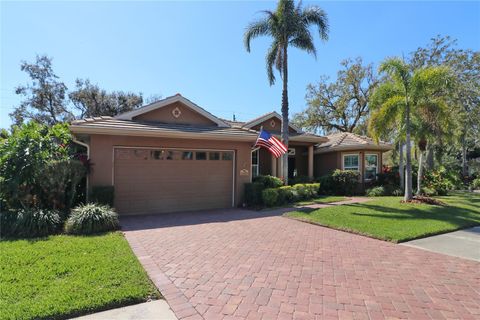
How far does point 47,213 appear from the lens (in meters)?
7.81

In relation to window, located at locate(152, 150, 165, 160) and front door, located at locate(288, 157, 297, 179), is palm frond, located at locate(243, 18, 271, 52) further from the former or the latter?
front door, located at locate(288, 157, 297, 179)

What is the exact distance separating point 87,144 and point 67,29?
447 centimetres

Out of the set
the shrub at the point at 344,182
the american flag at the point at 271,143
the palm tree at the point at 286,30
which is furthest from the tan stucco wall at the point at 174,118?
the shrub at the point at 344,182

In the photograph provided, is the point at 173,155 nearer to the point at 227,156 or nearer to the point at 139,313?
the point at 227,156

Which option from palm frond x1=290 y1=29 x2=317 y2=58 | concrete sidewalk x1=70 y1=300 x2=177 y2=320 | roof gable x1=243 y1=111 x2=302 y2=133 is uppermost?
palm frond x1=290 y1=29 x2=317 y2=58

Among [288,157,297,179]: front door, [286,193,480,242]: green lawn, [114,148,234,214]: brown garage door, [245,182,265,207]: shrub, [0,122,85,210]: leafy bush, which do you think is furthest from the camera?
[288,157,297,179]: front door

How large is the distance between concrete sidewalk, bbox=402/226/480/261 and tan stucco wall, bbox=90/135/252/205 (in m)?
7.35

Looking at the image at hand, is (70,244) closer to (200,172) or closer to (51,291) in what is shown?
(51,291)

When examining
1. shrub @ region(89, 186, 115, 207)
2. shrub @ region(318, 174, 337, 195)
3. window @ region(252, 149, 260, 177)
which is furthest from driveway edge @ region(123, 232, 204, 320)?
shrub @ region(318, 174, 337, 195)

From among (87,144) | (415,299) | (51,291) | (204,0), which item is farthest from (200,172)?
(415,299)

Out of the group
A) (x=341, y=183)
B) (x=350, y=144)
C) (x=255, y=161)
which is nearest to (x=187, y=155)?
(x=255, y=161)

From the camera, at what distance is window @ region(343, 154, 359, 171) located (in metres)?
18.2

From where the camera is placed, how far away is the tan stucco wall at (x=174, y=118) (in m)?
12.6

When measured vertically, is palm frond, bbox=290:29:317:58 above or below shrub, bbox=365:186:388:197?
above
